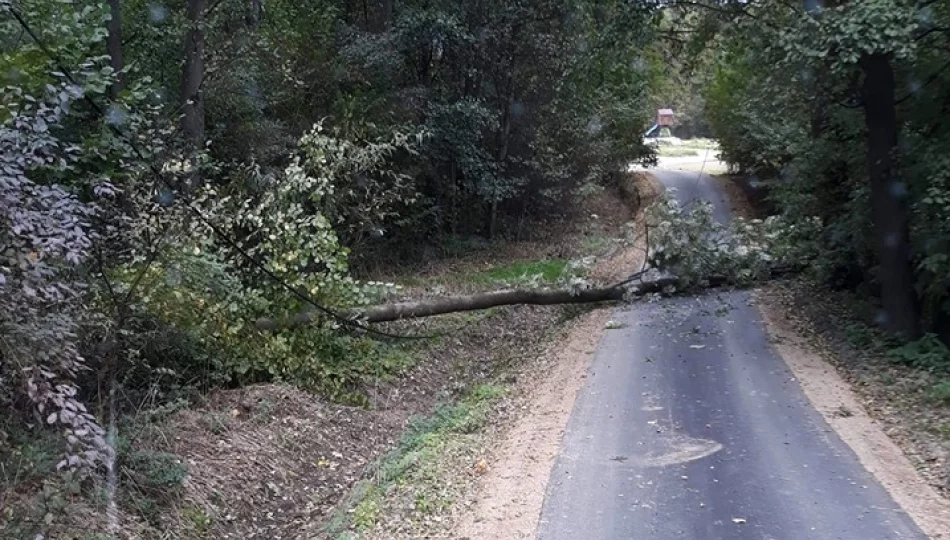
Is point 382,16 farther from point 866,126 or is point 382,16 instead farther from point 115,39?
point 866,126

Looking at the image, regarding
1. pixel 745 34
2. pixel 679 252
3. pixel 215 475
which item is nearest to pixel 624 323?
pixel 679 252

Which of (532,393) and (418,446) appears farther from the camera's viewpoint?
(532,393)

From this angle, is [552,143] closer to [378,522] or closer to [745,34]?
[745,34]

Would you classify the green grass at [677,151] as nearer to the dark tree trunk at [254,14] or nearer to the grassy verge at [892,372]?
the dark tree trunk at [254,14]

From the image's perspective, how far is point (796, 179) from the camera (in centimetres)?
1530

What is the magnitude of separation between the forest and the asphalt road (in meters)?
3.08

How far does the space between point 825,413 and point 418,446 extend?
15.5 feet

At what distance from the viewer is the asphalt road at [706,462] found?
6.54 meters

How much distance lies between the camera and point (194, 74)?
597 inches

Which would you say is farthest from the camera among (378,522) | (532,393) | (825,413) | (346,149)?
(346,149)

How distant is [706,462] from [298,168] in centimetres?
694

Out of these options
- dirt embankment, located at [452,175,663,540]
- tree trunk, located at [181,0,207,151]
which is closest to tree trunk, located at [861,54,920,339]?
dirt embankment, located at [452,175,663,540]

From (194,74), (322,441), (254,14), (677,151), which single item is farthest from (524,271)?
(677,151)

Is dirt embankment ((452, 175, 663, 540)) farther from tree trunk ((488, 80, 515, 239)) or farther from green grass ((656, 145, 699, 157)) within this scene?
green grass ((656, 145, 699, 157))
